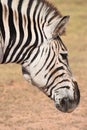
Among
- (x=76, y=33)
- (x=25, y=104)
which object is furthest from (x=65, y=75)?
(x=76, y=33)

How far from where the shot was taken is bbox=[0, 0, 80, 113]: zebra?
5199 millimetres

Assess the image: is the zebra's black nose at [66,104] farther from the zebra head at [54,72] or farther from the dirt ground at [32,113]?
the dirt ground at [32,113]

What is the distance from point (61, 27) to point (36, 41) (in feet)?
0.96

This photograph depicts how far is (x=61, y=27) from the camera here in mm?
5133

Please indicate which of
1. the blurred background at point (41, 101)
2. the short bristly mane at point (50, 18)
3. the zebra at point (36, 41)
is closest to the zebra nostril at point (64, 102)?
the zebra at point (36, 41)

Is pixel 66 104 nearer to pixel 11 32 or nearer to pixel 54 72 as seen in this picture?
pixel 54 72

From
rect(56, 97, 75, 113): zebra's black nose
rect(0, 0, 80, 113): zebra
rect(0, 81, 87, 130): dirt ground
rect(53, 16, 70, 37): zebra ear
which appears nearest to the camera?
rect(53, 16, 70, 37): zebra ear

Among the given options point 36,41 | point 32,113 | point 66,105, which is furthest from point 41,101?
point 36,41

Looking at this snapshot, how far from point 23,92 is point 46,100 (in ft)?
2.41

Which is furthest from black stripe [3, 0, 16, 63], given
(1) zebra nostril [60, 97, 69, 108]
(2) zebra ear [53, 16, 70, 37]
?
(1) zebra nostril [60, 97, 69, 108]

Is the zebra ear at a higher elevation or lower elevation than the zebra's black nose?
higher

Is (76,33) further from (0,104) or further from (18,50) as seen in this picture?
(18,50)

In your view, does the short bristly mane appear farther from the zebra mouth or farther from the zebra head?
the zebra mouth

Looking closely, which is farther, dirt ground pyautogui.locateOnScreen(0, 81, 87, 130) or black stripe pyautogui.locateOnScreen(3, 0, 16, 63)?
dirt ground pyautogui.locateOnScreen(0, 81, 87, 130)
